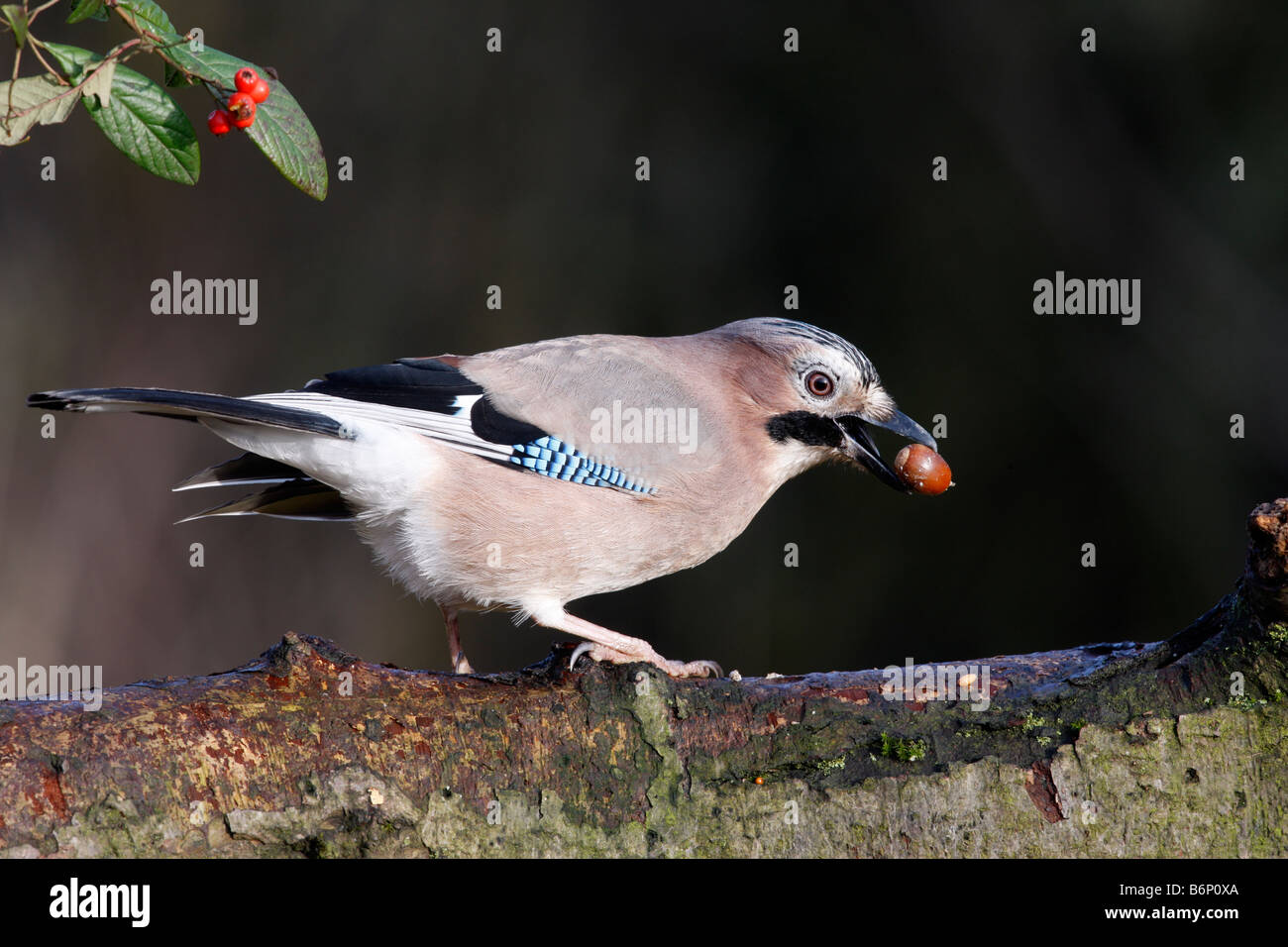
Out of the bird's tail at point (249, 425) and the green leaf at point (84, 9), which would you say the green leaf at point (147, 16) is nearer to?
the green leaf at point (84, 9)

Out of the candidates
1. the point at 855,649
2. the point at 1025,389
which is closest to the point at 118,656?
the point at 855,649

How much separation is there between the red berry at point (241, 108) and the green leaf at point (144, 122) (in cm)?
7

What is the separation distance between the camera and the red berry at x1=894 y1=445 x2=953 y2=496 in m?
3.38

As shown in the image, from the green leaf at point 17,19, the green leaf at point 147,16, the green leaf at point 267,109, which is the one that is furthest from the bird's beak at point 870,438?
the green leaf at point 17,19

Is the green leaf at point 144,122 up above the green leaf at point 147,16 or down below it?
below

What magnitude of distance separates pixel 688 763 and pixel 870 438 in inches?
57.9

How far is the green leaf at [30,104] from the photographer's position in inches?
73.1

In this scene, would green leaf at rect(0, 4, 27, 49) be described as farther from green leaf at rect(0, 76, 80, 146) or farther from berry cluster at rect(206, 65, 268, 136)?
berry cluster at rect(206, 65, 268, 136)

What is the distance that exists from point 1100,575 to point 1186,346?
1.10m

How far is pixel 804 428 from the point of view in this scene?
3.54 meters

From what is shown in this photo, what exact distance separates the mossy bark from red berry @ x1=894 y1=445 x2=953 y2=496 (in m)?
1.05

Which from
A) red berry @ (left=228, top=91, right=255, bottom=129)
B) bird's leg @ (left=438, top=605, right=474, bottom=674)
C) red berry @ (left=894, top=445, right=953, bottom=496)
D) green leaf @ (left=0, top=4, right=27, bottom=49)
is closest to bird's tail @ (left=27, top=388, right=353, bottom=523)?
bird's leg @ (left=438, top=605, right=474, bottom=674)

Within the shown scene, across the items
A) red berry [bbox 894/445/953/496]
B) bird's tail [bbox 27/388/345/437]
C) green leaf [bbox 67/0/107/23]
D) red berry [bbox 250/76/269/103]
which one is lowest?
red berry [bbox 894/445/953/496]

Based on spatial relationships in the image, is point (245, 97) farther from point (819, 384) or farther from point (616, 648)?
point (819, 384)
